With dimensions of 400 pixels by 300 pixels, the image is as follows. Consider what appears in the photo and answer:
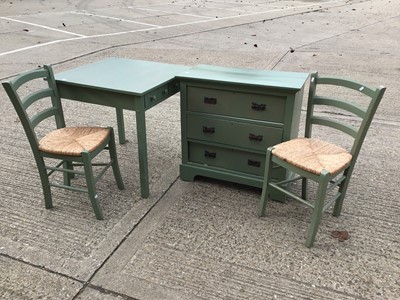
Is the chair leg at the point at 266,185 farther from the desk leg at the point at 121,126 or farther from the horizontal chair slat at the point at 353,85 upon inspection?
the desk leg at the point at 121,126

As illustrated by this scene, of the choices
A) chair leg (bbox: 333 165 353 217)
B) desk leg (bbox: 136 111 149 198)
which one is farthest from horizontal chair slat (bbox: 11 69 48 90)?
chair leg (bbox: 333 165 353 217)

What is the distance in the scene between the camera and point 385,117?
501cm

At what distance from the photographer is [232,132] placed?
325 cm

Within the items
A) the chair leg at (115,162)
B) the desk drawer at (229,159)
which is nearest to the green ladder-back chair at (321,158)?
the desk drawer at (229,159)

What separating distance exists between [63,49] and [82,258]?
6.82 m

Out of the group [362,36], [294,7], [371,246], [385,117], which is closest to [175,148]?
[371,246]

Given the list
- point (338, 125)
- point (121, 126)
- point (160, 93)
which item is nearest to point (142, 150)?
point (160, 93)

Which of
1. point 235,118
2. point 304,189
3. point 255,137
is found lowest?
point 304,189

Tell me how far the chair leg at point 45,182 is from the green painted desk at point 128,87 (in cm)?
60

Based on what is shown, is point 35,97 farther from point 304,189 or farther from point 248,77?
point 304,189

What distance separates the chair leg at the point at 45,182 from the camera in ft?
9.95

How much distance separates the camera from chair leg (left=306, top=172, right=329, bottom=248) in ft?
8.47

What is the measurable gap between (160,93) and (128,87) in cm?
29

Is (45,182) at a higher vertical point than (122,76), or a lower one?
lower
